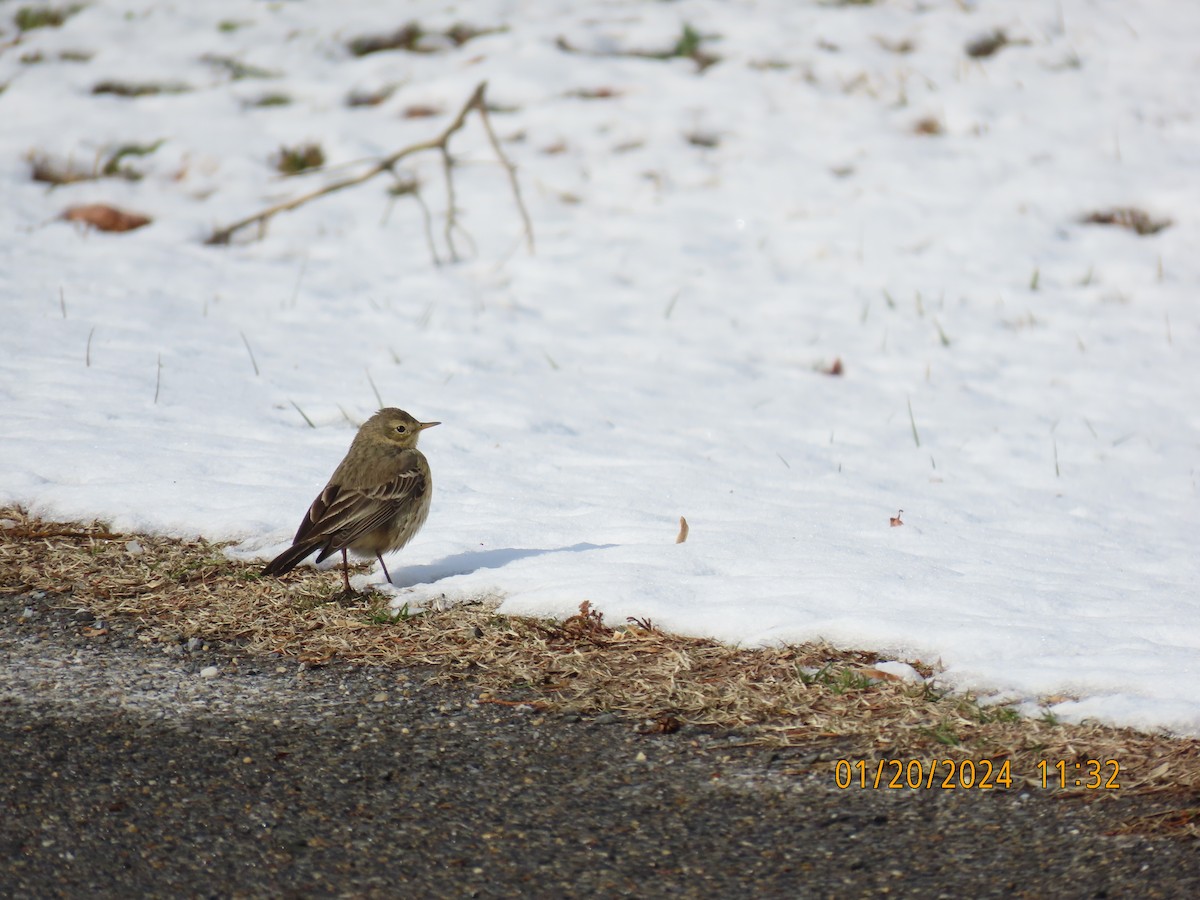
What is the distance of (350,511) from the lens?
5.07m

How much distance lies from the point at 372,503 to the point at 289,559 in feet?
1.35

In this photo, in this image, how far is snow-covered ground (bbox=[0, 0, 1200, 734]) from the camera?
5.46 meters

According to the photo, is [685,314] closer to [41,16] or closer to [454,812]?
[454,812]

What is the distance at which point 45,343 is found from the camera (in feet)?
26.1

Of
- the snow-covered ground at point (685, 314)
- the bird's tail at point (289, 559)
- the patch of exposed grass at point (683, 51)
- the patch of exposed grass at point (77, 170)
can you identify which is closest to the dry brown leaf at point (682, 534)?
the snow-covered ground at point (685, 314)

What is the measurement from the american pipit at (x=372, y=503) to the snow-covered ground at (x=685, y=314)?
0.26 meters

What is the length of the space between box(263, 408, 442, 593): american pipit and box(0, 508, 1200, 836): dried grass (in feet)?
0.73

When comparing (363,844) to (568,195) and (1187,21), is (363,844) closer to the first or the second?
(568,195)

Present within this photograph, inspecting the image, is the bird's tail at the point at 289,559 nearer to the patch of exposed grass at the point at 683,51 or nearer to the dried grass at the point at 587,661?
the dried grass at the point at 587,661

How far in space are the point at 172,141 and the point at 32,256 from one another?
2.16 m

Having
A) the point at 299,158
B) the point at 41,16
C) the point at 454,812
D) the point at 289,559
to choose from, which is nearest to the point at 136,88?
the point at 41,16

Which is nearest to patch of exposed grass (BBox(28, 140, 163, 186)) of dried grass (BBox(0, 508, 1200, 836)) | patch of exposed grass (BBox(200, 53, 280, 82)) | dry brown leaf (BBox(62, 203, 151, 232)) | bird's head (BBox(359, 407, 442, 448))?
dry brown leaf (BBox(62, 203, 151, 232))

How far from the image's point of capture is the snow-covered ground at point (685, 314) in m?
5.46

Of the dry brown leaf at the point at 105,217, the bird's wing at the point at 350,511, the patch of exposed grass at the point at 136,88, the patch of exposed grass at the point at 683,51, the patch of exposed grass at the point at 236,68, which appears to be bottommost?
the dry brown leaf at the point at 105,217
